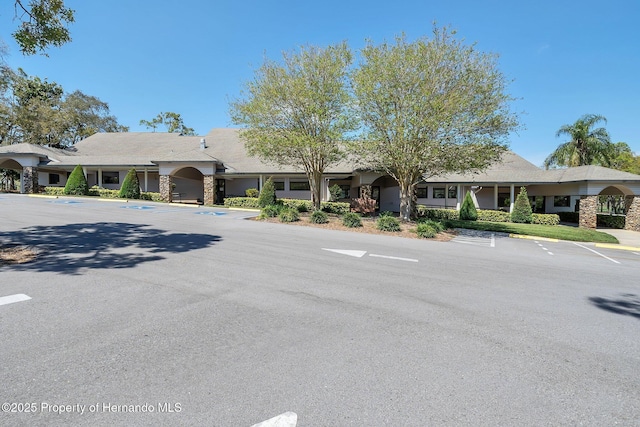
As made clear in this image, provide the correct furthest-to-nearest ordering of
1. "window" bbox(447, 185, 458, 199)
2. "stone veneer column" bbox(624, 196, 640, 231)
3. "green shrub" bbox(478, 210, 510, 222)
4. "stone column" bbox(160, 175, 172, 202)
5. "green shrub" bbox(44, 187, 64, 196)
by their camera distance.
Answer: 1. "green shrub" bbox(44, 187, 64, 196)
2. "window" bbox(447, 185, 458, 199)
3. "stone column" bbox(160, 175, 172, 202)
4. "green shrub" bbox(478, 210, 510, 222)
5. "stone veneer column" bbox(624, 196, 640, 231)

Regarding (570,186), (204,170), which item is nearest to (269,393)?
(204,170)

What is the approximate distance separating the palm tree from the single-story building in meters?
7.20

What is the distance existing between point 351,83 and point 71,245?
1296cm

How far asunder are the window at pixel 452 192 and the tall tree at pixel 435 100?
1171 cm

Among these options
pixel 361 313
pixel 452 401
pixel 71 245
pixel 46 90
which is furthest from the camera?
pixel 46 90

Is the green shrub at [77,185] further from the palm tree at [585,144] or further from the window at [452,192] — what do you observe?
the palm tree at [585,144]

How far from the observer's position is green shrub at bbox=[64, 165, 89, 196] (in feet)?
81.6

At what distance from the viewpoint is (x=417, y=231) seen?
1334cm

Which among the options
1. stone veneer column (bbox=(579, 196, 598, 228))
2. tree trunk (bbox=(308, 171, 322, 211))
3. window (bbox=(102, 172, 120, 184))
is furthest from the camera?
window (bbox=(102, 172, 120, 184))

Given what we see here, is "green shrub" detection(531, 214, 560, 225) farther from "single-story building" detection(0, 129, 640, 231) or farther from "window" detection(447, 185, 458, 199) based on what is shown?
"window" detection(447, 185, 458, 199)

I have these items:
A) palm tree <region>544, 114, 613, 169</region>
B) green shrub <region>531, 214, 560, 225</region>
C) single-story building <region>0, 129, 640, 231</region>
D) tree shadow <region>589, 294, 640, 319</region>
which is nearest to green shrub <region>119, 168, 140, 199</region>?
single-story building <region>0, 129, 640, 231</region>

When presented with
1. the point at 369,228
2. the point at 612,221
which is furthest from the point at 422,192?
the point at 369,228

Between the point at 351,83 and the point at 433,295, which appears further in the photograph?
the point at 351,83

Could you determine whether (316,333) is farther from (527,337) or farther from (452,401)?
(527,337)
